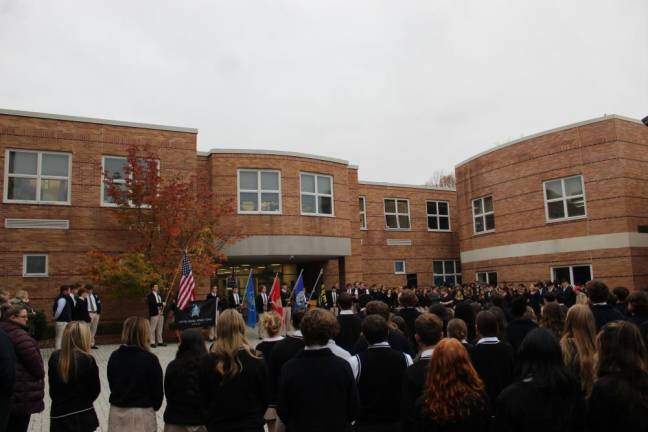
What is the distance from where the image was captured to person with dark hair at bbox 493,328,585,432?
10.3 feet

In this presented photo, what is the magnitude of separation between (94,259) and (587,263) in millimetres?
18948

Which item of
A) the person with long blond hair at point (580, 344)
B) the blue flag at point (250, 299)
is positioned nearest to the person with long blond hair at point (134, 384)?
the person with long blond hair at point (580, 344)

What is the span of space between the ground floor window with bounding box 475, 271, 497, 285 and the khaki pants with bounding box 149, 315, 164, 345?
15494 millimetres

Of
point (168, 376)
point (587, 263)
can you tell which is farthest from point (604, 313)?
point (587, 263)

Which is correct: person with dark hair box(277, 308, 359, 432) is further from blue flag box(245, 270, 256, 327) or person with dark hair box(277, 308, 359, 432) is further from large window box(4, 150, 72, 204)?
large window box(4, 150, 72, 204)

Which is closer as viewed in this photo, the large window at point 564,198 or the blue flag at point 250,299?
the blue flag at point 250,299

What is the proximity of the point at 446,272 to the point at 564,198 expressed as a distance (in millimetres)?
11688

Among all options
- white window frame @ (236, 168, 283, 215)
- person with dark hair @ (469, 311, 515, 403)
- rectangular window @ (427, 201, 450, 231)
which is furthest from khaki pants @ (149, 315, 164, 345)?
rectangular window @ (427, 201, 450, 231)

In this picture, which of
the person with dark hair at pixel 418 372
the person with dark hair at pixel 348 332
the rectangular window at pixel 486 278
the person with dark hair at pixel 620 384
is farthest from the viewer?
the rectangular window at pixel 486 278

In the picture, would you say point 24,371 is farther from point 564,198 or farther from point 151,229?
point 564,198

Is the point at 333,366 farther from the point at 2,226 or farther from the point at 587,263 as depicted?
the point at 587,263

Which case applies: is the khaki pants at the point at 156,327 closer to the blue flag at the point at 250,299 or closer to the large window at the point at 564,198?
the blue flag at the point at 250,299

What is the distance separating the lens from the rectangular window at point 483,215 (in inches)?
1006

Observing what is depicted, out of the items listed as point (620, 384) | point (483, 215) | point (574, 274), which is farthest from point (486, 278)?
point (620, 384)
